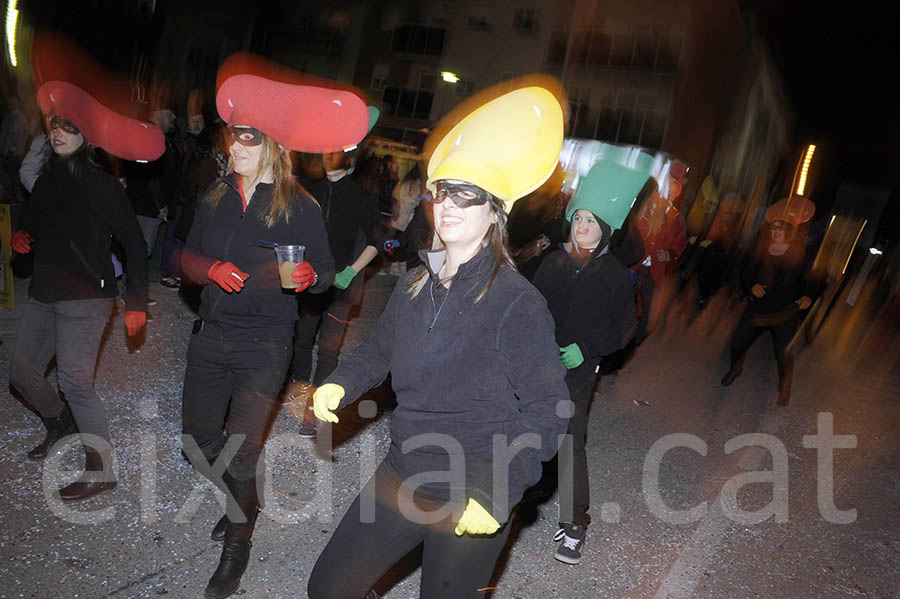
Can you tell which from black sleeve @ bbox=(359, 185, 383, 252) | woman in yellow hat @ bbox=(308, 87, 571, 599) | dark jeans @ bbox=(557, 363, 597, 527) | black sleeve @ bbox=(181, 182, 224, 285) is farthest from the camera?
black sleeve @ bbox=(359, 185, 383, 252)

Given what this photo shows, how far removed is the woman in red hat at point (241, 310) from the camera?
2977mm

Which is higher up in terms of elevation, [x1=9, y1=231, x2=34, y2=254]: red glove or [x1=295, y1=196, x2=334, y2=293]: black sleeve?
[x1=295, y1=196, x2=334, y2=293]: black sleeve

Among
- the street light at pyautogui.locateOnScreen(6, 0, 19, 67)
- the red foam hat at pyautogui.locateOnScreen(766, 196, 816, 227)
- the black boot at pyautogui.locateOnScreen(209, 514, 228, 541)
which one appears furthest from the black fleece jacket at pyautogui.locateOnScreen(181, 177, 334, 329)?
the street light at pyautogui.locateOnScreen(6, 0, 19, 67)

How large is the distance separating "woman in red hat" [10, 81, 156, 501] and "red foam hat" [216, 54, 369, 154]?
0.79 meters

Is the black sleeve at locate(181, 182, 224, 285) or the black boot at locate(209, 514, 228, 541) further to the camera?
the black boot at locate(209, 514, 228, 541)

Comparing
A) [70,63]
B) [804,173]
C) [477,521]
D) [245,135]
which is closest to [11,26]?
[70,63]

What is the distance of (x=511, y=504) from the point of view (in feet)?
6.43

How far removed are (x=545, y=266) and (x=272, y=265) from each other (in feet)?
5.35

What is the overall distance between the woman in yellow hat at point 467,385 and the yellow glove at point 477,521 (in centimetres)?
4

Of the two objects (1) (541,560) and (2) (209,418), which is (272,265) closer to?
(2) (209,418)

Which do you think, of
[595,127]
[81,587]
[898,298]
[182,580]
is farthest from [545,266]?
[595,127]

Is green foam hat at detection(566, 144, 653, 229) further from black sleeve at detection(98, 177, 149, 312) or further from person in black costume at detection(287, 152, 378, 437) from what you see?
black sleeve at detection(98, 177, 149, 312)

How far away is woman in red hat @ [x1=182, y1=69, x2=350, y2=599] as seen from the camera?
2977mm

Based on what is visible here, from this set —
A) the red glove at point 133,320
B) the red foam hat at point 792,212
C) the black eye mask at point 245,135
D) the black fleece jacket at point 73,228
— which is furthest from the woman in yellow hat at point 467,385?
the red foam hat at point 792,212
